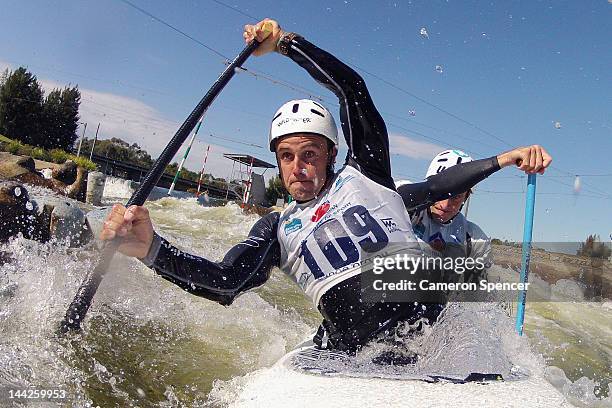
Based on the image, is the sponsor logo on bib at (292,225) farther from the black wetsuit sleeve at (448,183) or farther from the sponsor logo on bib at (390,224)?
the black wetsuit sleeve at (448,183)

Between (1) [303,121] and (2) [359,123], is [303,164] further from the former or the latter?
(2) [359,123]

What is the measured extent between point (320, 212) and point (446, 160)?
7.49 ft

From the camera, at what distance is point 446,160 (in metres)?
4.91

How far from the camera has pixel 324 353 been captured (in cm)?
279

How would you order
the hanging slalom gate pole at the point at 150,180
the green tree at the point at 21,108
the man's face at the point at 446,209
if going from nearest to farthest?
the hanging slalom gate pole at the point at 150,180 < the man's face at the point at 446,209 < the green tree at the point at 21,108

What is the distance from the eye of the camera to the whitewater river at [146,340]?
9.68 feet

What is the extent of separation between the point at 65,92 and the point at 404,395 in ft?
188

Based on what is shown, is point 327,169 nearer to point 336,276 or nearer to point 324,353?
point 336,276

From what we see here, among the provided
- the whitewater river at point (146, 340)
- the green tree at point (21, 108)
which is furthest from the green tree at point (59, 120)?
the whitewater river at point (146, 340)

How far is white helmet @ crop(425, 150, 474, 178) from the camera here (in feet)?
16.0

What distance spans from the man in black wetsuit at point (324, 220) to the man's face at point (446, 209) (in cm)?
125

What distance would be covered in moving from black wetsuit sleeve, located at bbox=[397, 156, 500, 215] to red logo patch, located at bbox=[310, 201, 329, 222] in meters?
1.07

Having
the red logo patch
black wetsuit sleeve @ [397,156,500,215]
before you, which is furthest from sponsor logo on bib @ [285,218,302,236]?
black wetsuit sleeve @ [397,156,500,215]

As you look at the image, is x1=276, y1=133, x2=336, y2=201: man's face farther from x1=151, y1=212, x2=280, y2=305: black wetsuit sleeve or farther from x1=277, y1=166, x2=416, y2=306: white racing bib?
x1=151, y1=212, x2=280, y2=305: black wetsuit sleeve
